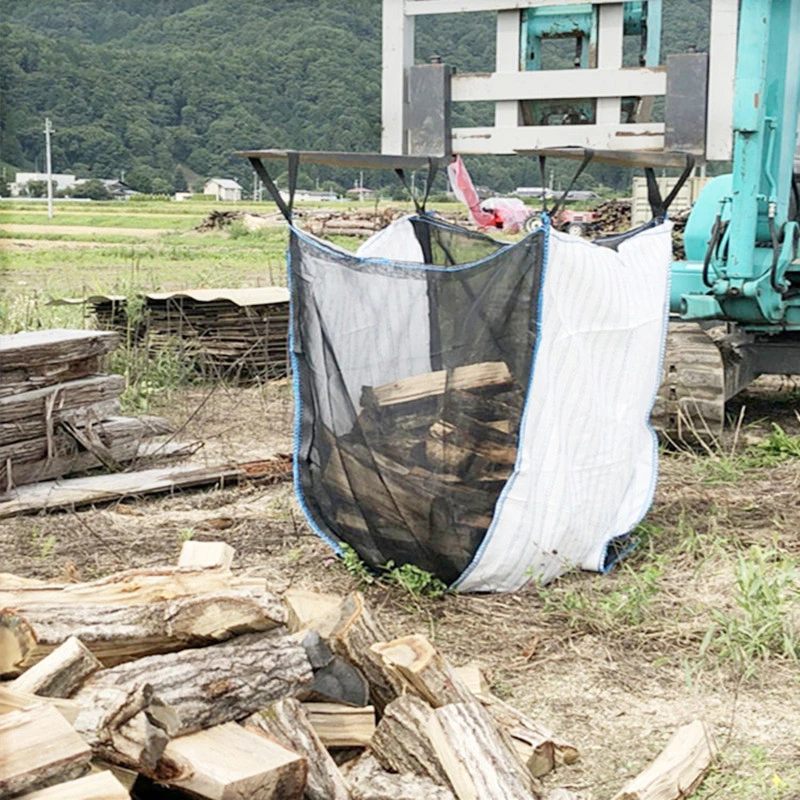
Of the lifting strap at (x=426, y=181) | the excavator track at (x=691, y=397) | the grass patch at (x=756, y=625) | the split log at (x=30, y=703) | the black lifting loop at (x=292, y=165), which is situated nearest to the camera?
the split log at (x=30, y=703)

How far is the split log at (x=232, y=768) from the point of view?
8.45 feet

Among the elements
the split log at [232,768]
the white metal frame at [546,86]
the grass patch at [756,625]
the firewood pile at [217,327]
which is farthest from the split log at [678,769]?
the firewood pile at [217,327]

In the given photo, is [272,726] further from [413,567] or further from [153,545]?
[153,545]

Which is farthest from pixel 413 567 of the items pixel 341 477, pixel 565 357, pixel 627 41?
pixel 627 41

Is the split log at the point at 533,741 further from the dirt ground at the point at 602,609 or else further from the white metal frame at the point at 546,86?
the white metal frame at the point at 546,86

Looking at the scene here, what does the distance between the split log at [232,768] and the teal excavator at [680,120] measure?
2630 millimetres

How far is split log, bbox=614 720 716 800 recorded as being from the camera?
117 inches

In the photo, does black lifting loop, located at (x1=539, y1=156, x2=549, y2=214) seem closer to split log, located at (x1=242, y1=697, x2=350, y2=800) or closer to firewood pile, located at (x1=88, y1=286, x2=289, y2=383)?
split log, located at (x1=242, y1=697, x2=350, y2=800)

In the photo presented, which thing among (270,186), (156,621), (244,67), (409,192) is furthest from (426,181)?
(244,67)

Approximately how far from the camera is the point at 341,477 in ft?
15.5

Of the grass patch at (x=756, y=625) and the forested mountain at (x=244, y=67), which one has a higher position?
the forested mountain at (x=244, y=67)

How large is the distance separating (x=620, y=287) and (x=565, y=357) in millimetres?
521

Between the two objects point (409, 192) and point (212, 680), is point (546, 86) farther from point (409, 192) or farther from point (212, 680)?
point (212, 680)

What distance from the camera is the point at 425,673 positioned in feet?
10.4
